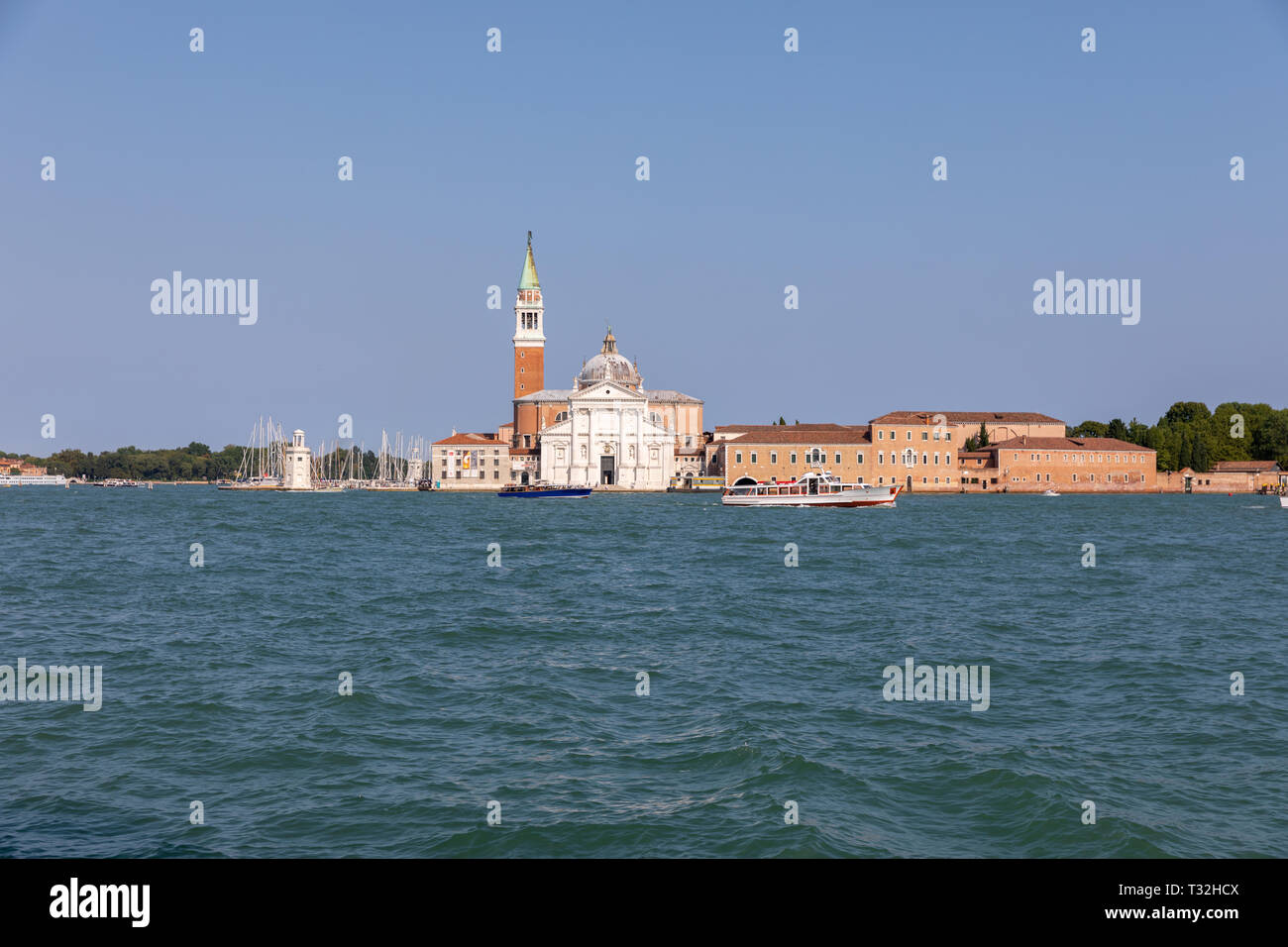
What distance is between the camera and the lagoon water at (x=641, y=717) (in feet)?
22.7

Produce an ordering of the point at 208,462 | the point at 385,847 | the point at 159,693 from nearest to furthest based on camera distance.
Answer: the point at 385,847 → the point at 159,693 → the point at 208,462

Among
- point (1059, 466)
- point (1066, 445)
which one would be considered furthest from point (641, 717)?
point (1066, 445)

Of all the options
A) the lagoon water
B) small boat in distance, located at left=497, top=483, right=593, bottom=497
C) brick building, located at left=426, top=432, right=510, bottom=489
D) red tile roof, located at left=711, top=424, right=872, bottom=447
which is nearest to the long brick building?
red tile roof, located at left=711, top=424, right=872, bottom=447

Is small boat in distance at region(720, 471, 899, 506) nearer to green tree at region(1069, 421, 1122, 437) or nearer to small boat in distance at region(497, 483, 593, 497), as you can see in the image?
small boat in distance at region(497, 483, 593, 497)

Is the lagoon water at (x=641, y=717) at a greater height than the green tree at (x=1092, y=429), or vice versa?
the green tree at (x=1092, y=429)

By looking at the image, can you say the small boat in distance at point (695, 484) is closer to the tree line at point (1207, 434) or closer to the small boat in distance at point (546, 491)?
the small boat in distance at point (546, 491)

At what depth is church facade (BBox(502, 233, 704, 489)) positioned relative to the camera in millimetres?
92062

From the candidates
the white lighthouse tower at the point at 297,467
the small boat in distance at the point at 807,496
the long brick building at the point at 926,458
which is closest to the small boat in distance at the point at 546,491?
the long brick building at the point at 926,458

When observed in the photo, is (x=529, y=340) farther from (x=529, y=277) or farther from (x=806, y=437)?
(x=806, y=437)

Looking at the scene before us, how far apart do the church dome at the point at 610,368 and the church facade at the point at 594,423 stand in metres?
0.11
